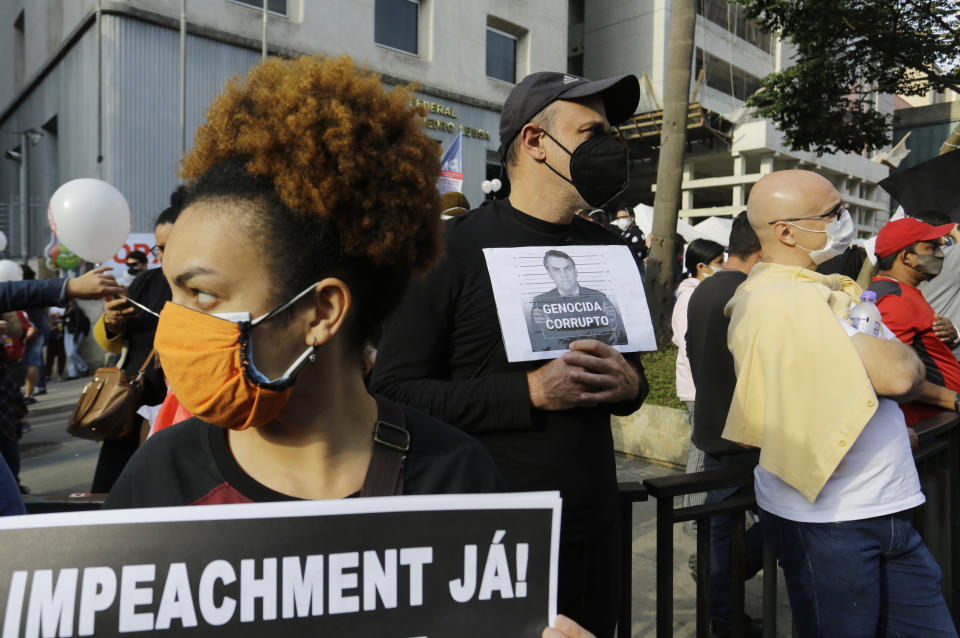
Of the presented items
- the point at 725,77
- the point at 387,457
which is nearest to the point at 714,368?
the point at 387,457

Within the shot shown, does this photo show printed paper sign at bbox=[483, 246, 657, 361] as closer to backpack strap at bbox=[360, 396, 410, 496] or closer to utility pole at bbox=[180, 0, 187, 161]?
backpack strap at bbox=[360, 396, 410, 496]

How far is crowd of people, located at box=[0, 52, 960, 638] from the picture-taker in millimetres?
1158

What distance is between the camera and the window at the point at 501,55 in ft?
70.3

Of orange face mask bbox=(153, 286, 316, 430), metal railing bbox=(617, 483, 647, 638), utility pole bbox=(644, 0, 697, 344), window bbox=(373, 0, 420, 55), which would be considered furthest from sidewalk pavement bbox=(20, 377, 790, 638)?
window bbox=(373, 0, 420, 55)

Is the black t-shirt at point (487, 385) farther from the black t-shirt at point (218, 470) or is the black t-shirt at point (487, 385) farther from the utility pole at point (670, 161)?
the utility pole at point (670, 161)

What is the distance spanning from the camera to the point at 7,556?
0.94 metres

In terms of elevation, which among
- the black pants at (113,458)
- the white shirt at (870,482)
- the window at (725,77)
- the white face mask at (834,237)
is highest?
the window at (725,77)

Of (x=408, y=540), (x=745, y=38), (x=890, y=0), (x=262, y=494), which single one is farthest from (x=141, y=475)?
(x=745, y=38)

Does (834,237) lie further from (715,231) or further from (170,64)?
(170,64)

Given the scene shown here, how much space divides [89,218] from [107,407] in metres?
1.96

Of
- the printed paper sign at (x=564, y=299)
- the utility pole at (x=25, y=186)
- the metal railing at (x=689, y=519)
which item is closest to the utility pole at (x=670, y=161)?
the metal railing at (x=689, y=519)

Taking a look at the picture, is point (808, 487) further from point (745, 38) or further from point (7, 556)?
point (745, 38)

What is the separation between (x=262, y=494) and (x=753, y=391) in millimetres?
1755

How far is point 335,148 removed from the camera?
1.15m
